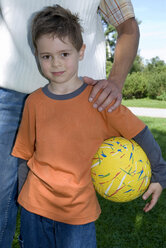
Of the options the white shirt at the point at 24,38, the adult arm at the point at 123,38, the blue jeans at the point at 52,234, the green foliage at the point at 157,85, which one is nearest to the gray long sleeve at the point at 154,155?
the adult arm at the point at 123,38

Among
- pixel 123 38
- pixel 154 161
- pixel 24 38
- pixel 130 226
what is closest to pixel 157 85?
pixel 130 226

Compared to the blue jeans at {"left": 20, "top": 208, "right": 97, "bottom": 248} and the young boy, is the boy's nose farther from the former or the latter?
the blue jeans at {"left": 20, "top": 208, "right": 97, "bottom": 248}

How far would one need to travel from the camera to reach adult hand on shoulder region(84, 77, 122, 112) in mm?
1926

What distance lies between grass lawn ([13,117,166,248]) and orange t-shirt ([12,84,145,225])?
173 cm

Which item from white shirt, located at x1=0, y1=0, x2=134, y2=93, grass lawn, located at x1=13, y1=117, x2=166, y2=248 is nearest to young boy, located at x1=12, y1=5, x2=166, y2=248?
white shirt, located at x1=0, y1=0, x2=134, y2=93

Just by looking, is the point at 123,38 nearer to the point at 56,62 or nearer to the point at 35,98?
the point at 56,62

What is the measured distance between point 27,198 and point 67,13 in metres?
1.40

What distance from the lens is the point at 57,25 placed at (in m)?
1.92

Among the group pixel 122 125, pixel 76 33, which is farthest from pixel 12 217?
pixel 76 33

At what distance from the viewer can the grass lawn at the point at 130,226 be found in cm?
349

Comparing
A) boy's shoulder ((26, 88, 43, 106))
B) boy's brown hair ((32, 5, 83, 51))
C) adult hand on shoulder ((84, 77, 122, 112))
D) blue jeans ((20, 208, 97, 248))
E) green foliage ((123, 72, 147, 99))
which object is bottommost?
green foliage ((123, 72, 147, 99))

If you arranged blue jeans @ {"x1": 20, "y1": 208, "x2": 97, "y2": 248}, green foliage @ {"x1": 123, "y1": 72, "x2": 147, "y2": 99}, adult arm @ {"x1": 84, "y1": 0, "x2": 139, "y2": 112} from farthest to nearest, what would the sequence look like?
green foliage @ {"x1": 123, "y1": 72, "x2": 147, "y2": 99}
adult arm @ {"x1": 84, "y1": 0, "x2": 139, "y2": 112}
blue jeans @ {"x1": 20, "y1": 208, "x2": 97, "y2": 248}

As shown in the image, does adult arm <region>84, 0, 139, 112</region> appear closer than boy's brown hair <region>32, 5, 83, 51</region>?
No

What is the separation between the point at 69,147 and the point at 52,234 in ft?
2.38
